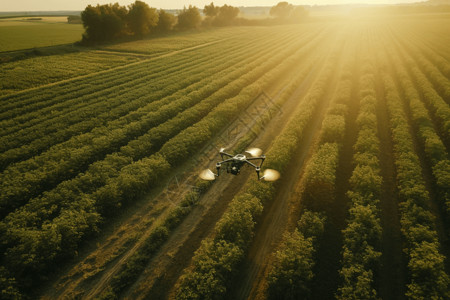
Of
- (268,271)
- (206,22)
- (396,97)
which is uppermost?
(206,22)

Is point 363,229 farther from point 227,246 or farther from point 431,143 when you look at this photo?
point 431,143

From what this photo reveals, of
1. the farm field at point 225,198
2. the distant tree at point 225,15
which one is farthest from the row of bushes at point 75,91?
the distant tree at point 225,15

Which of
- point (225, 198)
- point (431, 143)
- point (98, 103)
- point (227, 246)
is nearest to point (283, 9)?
point (98, 103)

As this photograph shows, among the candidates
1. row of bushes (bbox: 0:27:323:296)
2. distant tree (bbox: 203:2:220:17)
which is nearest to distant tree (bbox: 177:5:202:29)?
distant tree (bbox: 203:2:220:17)

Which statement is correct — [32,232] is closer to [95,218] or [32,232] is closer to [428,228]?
[95,218]

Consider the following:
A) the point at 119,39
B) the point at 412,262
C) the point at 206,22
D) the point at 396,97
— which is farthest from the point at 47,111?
the point at 206,22

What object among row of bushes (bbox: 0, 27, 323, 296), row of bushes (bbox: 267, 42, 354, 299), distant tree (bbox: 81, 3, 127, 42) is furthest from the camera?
distant tree (bbox: 81, 3, 127, 42)

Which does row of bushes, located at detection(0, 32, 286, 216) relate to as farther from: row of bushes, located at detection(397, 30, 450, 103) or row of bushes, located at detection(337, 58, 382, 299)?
row of bushes, located at detection(397, 30, 450, 103)
